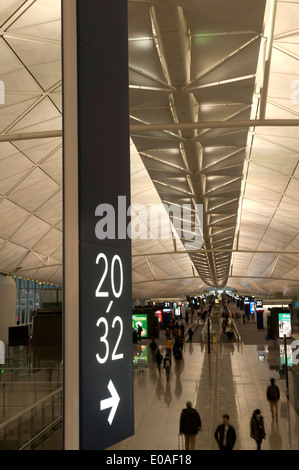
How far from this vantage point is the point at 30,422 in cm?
1581

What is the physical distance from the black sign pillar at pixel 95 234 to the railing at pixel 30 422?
402 inches

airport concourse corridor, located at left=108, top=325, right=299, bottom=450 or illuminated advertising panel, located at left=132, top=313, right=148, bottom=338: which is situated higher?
illuminated advertising panel, located at left=132, top=313, right=148, bottom=338

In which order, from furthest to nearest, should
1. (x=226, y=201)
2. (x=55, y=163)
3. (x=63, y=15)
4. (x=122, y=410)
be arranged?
(x=226, y=201) → (x=55, y=163) → (x=122, y=410) → (x=63, y=15)

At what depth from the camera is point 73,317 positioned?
4.11m

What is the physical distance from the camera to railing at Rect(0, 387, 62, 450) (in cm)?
1448

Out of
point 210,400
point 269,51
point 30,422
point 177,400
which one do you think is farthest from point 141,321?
point 269,51

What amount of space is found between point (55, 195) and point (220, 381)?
72.0 ft

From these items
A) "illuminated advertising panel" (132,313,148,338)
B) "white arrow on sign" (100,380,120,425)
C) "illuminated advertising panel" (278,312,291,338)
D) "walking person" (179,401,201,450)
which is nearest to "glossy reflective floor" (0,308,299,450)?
"walking person" (179,401,201,450)

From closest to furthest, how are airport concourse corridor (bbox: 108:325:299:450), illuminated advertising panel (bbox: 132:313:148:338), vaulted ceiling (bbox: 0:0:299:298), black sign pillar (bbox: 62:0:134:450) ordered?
black sign pillar (bbox: 62:0:134:450), airport concourse corridor (bbox: 108:325:299:450), vaulted ceiling (bbox: 0:0:299:298), illuminated advertising panel (bbox: 132:313:148:338)

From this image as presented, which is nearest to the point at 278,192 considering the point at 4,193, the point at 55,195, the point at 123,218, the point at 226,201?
the point at 226,201

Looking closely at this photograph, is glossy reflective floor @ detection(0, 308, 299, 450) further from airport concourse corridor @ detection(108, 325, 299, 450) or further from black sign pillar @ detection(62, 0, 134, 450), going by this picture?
black sign pillar @ detection(62, 0, 134, 450)

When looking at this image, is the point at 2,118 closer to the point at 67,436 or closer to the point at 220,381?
the point at 220,381

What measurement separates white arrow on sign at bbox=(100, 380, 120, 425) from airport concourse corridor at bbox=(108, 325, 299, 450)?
736cm

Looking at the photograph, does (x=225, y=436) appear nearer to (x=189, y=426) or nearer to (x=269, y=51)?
(x=189, y=426)
